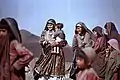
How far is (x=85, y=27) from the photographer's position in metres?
2.70

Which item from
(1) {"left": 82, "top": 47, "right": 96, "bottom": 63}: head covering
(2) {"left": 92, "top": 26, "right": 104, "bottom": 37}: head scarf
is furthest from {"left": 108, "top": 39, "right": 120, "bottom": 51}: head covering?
(1) {"left": 82, "top": 47, "right": 96, "bottom": 63}: head covering

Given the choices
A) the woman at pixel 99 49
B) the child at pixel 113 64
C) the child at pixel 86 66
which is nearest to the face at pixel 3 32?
the child at pixel 86 66

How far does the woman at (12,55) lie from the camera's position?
208 cm

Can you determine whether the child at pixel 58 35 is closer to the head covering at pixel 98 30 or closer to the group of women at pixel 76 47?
the group of women at pixel 76 47

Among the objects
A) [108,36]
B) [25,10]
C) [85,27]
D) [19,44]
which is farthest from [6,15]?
[108,36]

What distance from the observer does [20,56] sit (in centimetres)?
209

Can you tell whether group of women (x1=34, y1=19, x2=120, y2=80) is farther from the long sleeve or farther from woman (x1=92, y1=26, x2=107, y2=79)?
the long sleeve

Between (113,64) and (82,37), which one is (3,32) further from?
(113,64)

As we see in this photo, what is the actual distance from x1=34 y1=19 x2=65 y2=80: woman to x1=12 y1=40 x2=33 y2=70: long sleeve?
50 centimetres

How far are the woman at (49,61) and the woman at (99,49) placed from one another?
296 millimetres

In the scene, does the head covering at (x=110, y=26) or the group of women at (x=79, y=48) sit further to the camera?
the head covering at (x=110, y=26)

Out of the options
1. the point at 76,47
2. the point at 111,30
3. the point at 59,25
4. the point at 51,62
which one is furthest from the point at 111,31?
the point at 51,62

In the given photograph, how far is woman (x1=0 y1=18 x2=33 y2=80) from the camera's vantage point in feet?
6.81

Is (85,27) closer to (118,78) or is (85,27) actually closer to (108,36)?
(108,36)
